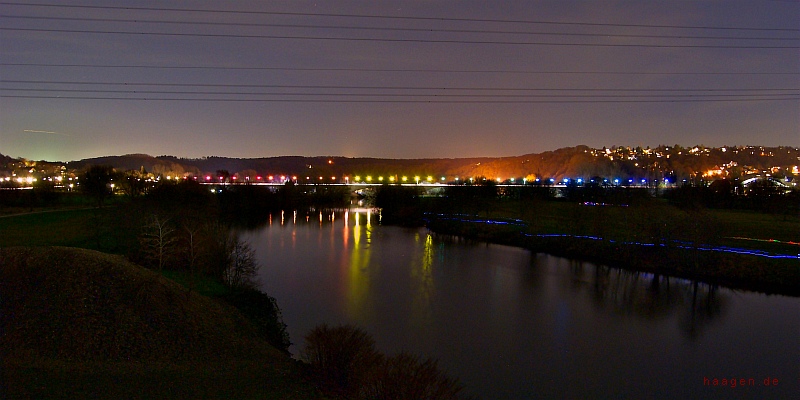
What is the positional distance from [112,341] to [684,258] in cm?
2331

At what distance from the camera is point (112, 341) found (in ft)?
27.8

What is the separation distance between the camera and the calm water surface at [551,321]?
471 inches

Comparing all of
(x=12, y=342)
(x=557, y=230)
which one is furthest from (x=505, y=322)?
(x=557, y=230)

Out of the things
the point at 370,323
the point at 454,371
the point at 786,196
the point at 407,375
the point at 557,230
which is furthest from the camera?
the point at 786,196

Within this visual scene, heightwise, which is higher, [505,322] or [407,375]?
[407,375]

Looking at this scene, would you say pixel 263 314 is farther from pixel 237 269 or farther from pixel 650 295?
pixel 650 295

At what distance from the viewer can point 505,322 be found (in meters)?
16.3

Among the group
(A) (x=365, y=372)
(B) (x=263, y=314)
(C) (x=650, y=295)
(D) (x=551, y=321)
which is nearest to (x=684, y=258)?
(C) (x=650, y=295)

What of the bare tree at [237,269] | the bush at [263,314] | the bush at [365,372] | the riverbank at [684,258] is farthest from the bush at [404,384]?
the riverbank at [684,258]

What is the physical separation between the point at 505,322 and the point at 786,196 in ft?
114

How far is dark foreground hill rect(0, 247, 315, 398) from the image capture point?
735 centimetres

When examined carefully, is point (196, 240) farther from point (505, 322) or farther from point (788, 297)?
point (788, 297)

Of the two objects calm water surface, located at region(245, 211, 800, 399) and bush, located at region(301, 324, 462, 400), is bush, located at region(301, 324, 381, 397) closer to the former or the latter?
bush, located at region(301, 324, 462, 400)

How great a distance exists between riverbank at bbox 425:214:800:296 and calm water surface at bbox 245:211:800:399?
3.80ft
